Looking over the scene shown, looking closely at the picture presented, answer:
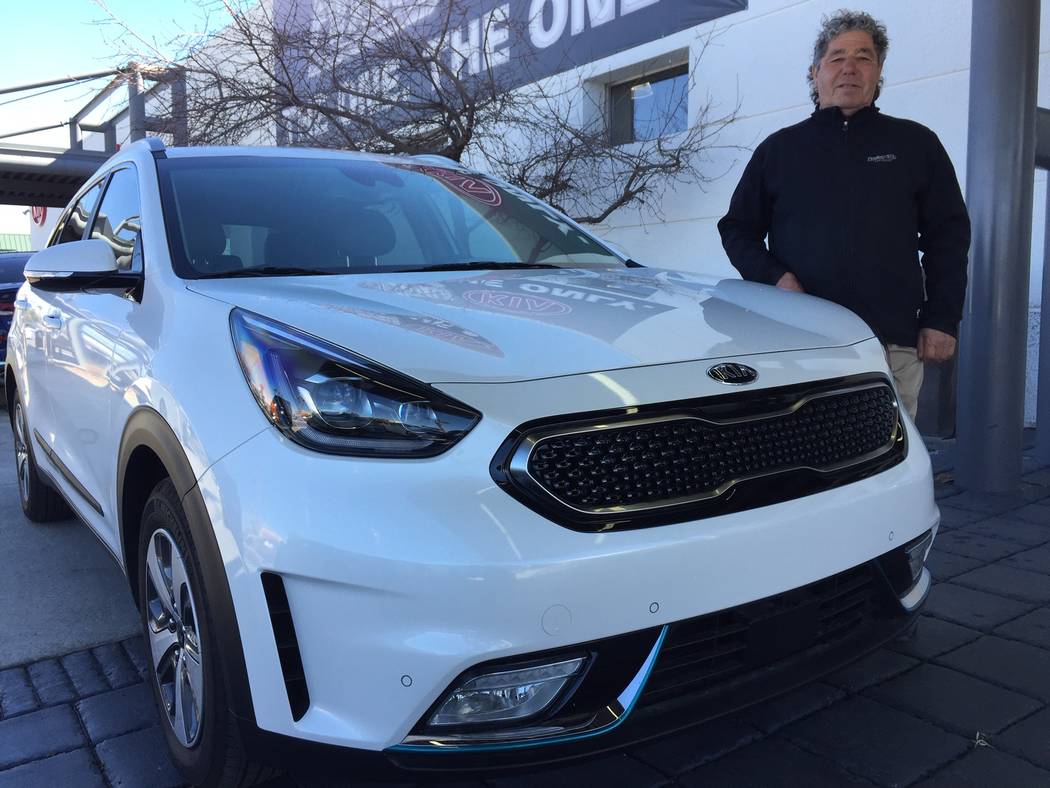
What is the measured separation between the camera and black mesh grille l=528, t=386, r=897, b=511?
1637mm

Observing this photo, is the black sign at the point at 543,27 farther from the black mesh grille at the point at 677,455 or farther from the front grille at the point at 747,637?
the front grille at the point at 747,637


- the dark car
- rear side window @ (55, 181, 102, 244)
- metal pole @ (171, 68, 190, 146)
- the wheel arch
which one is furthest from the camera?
metal pole @ (171, 68, 190, 146)

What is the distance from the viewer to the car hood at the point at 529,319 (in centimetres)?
175

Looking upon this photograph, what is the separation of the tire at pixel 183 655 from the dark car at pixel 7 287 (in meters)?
6.36

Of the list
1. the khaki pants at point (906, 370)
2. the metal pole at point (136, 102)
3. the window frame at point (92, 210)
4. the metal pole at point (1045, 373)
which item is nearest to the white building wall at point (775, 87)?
the metal pole at point (1045, 373)

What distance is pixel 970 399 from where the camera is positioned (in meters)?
4.70

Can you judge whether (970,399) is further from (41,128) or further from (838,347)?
(41,128)

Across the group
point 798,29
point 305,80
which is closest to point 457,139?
point 305,80

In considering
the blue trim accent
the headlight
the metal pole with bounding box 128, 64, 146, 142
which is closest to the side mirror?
the headlight

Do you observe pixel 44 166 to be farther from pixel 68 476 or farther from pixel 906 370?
pixel 906 370

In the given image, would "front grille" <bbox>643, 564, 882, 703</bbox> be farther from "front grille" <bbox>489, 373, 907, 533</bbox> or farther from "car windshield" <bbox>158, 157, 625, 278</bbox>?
"car windshield" <bbox>158, 157, 625, 278</bbox>

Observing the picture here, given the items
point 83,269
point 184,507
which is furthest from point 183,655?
point 83,269

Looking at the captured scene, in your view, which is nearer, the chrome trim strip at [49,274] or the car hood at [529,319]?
the car hood at [529,319]

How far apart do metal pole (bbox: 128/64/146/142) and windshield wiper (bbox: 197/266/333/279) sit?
23.7 feet
